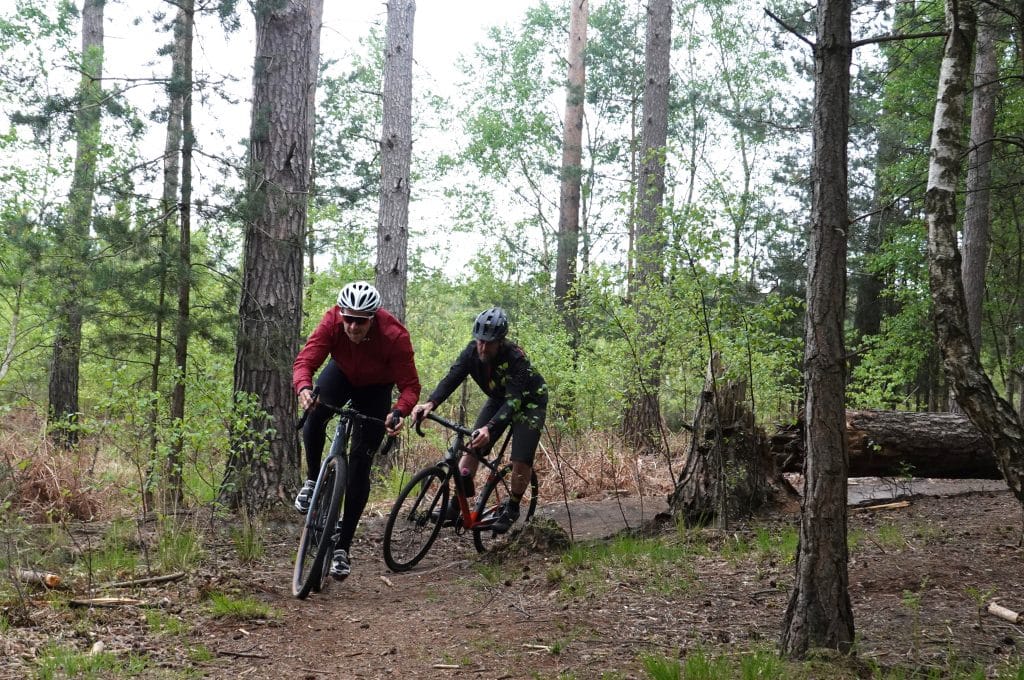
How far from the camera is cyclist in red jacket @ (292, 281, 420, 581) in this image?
573 centimetres

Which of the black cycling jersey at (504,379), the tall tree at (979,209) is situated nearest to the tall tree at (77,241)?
the black cycling jersey at (504,379)

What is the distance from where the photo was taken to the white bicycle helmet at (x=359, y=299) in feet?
18.1

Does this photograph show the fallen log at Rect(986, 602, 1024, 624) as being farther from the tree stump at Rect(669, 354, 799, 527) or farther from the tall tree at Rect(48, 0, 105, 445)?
the tall tree at Rect(48, 0, 105, 445)

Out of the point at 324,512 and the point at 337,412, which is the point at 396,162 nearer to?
the point at 337,412

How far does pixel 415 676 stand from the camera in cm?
413

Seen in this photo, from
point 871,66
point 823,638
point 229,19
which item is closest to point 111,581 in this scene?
point 823,638

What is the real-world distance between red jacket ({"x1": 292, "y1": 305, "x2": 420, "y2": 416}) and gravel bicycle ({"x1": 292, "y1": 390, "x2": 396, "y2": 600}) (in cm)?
32

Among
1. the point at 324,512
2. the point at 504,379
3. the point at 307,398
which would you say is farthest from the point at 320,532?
the point at 504,379

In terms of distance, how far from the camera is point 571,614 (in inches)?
196

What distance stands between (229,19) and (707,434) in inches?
240

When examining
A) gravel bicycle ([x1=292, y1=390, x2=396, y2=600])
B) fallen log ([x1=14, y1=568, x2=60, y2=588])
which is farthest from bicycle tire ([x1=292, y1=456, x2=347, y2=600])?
fallen log ([x1=14, y1=568, x2=60, y2=588])

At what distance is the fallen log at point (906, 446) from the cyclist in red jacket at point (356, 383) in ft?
12.4

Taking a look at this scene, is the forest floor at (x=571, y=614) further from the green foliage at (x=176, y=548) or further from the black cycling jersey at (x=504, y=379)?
the black cycling jersey at (x=504, y=379)

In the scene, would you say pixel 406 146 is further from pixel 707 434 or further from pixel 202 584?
pixel 202 584
